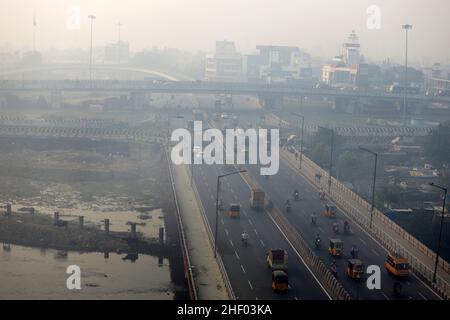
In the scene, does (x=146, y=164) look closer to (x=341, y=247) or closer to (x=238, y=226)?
(x=238, y=226)

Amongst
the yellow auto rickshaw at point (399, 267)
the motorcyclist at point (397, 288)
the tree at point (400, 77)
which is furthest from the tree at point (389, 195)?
the tree at point (400, 77)

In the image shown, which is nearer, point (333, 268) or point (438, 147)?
point (333, 268)

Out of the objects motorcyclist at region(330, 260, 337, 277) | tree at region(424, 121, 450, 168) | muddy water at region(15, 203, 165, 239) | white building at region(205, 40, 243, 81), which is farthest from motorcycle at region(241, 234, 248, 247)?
white building at region(205, 40, 243, 81)

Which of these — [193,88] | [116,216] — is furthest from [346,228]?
[193,88]

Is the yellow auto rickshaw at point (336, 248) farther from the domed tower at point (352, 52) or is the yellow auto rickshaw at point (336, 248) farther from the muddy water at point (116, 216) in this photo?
the domed tower at point (352, 52)

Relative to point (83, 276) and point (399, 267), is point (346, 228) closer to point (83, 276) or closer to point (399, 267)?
point (399, 267)

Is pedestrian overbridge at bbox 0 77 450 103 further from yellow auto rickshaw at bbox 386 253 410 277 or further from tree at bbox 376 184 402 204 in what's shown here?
yellow auto rickshaw at bbox 386 253 410 277
